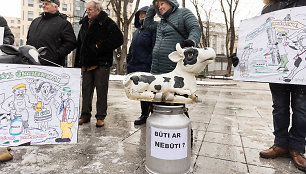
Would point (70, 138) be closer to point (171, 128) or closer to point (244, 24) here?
point (171, 128)

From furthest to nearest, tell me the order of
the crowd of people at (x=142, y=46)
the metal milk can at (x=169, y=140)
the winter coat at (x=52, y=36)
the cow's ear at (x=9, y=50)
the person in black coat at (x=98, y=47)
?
the person in black coat at (x=98, y=47), the winter coat at (x=52, y=36), the crowd of people at (x=142, y=46), the cow's ear at (x=9, y=50), the metal milk can at (x=169, y=140)

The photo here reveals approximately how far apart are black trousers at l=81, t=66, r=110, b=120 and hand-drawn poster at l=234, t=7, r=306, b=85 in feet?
6.76

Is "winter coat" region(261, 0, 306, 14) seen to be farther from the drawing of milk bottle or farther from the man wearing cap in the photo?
the drawing of milk bottle

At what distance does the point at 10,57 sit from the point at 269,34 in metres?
2.77

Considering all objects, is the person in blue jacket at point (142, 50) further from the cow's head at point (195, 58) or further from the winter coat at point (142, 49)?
the cow's head at point (195, 58)

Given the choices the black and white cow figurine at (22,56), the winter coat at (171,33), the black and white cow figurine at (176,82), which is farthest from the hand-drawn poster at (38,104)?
the winter coat at (171,33)

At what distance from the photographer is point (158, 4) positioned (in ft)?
8.51

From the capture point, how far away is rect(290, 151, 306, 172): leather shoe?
6.90ft

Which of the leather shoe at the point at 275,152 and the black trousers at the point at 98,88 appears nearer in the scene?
the leather shoe at the point at 275,152

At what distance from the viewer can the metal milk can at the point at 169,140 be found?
6.07ft

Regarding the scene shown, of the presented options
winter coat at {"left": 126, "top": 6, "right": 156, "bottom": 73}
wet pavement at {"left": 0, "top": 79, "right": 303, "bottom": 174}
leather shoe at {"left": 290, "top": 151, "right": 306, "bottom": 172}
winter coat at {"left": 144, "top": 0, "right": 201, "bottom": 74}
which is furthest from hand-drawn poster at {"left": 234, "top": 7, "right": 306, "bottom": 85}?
winter coat at {"left": 126, "top": 6, "right": 156, "bottom": 73}

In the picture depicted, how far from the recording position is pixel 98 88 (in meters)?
3.39

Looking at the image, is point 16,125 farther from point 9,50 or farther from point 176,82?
point 176,82

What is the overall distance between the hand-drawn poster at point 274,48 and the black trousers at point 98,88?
2060 millimetres
